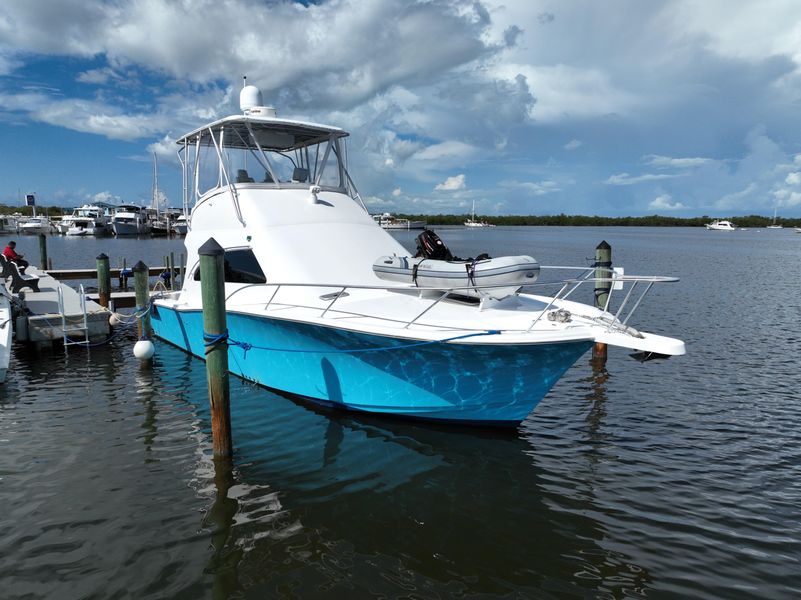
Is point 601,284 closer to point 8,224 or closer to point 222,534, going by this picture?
point 222,534

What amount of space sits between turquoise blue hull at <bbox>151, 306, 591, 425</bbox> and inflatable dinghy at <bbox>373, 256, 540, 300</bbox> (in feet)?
3.41

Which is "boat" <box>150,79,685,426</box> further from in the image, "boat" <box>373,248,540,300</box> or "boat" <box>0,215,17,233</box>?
"boat" <box>0,215,17,233</box>

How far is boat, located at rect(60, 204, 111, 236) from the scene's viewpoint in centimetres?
7062

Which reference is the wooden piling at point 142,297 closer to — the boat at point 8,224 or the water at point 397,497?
the water at point 397,497

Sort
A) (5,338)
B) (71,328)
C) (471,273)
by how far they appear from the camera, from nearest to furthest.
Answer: (471,273), (5,338), (71,328)

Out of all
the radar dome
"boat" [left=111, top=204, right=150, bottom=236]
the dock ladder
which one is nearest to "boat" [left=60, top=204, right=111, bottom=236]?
"boat" [left=111, top=204, right=150, bottom=236]

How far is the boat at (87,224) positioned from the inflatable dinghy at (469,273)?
7482 centimetres

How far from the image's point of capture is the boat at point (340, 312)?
651 centimetres

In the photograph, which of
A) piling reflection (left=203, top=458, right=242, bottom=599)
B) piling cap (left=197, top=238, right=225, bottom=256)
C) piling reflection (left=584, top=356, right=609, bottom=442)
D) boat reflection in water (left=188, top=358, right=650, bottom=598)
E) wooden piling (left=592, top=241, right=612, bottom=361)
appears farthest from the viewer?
wooden piling (left=592, top=241, right=612, bottom=361)

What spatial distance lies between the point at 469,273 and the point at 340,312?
73.4 inches

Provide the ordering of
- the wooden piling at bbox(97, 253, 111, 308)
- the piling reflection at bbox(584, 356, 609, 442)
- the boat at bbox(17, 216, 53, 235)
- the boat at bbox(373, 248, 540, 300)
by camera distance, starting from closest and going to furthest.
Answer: the boat at bbox(373, 248, 540, 300), the piling reflection at bbox(584, 356, 609, 442), the wooden piling at bbox(97, 253, 111, 308), the boat at bbox(17, 216, 53, 235)

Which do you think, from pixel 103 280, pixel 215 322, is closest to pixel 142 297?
pixel 103 280

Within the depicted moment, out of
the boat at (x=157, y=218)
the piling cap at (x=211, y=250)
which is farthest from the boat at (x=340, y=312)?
the boat at (x=157, y=218)

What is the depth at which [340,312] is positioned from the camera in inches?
296
